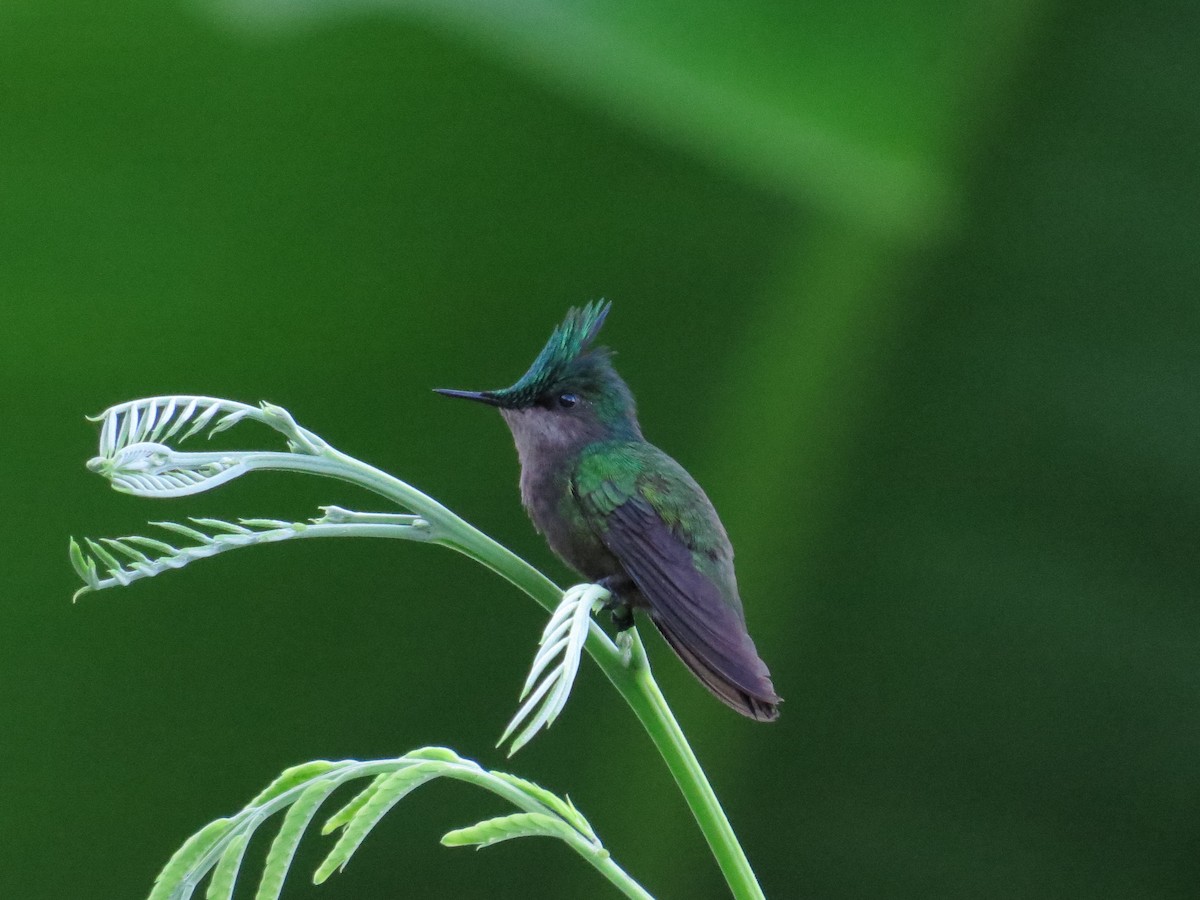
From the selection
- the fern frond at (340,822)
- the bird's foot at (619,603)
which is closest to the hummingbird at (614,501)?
the bird's foot at (619,603)

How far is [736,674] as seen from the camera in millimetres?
631

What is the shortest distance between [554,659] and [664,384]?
97 centimetres

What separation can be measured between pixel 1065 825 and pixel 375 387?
95 cm

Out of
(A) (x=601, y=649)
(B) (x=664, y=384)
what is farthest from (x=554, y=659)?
(B) (x=664, y=384)

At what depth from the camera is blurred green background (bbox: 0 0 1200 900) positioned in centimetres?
143

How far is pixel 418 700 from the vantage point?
5.26 feet

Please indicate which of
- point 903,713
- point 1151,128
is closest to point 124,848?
point 903,713

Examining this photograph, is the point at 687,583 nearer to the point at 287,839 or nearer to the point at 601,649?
the point at 601,649

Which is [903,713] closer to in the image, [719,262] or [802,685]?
[802,685]

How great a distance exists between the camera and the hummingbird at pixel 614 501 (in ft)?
2.36

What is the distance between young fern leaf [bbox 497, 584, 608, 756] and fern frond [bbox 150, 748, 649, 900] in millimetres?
69

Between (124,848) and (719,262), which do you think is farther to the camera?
(124,848)

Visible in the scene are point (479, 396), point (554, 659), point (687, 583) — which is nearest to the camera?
point (554, 659)

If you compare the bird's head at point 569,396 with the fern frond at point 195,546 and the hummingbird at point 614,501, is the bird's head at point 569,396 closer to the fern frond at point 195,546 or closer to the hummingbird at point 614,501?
Answer: the hummingbird at point 614,501
